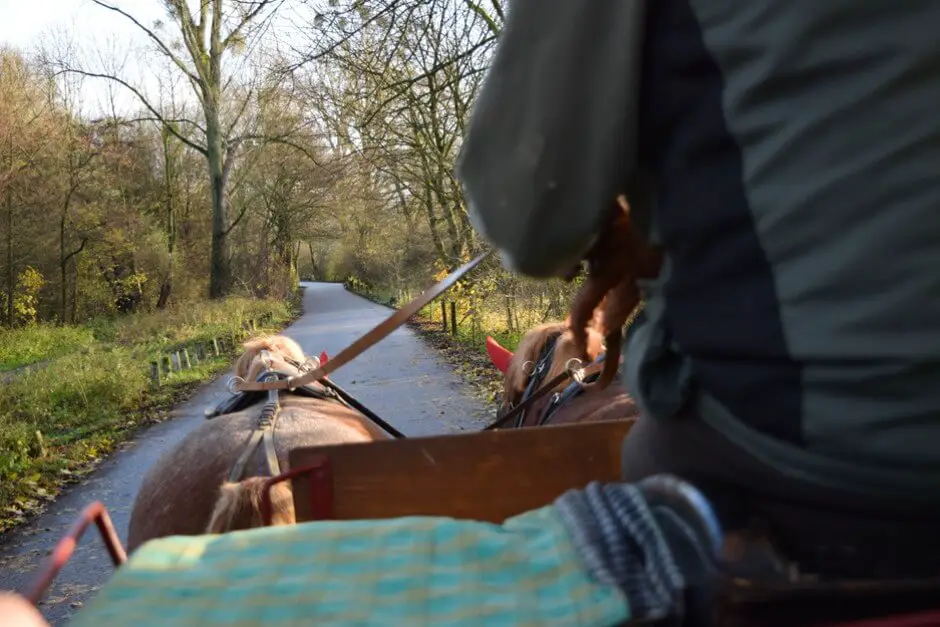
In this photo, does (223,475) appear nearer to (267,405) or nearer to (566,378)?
(267,405)

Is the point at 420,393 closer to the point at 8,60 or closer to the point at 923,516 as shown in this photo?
the point at 923,516

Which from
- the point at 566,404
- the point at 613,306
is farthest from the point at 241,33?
the point at 613,306

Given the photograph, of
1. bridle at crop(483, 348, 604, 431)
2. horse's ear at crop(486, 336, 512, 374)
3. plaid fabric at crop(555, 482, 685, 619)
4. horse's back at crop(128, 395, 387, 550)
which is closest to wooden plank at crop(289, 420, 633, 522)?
horse's back at crop(128, 395, 387, 550)

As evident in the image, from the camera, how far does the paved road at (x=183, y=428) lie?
5.24 meters

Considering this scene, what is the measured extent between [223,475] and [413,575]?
2.25 m

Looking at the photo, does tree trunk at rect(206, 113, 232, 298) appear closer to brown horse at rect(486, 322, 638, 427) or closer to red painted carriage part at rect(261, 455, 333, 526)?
brown horse at rect(486, 322, 638, 427)

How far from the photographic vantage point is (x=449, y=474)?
7.30ft

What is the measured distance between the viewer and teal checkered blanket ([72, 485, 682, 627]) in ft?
3.13

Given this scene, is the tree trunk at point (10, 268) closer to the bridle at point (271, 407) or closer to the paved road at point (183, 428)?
the paved road at point (183, 428)

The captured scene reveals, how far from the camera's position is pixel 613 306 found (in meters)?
1.34

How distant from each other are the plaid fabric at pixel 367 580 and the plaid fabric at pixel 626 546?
0.02 m

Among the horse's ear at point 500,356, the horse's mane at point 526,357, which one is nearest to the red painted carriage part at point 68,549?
the horse's mane at point 526,357

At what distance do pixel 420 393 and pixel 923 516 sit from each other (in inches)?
407

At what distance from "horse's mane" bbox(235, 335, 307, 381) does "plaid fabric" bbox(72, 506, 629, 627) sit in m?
3.32
